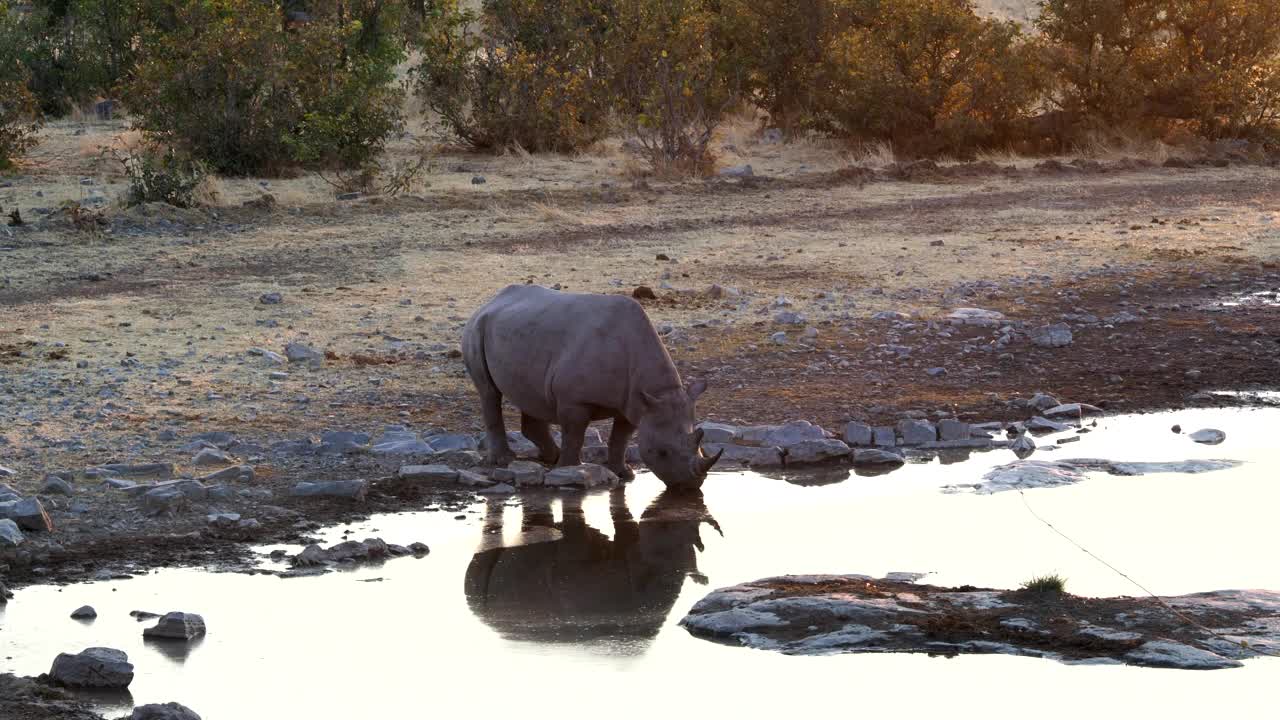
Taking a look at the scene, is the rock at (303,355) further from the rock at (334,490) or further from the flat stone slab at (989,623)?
the flat stone slab at (989,623)

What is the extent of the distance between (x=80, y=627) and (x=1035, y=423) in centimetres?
660

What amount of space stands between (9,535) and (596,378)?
3.19m

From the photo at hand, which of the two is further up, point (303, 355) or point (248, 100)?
point (248, 100)

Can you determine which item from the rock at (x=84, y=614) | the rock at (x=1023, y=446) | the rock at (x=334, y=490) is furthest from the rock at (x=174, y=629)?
the rock at (x=1023, y=446)

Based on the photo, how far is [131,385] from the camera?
457 inches

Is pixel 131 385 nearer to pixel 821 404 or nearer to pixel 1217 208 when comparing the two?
pixel 821 404

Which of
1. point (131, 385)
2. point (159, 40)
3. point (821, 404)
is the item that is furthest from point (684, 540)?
point (159, 40)

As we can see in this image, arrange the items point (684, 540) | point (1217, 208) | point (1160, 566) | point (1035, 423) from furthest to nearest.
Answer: point (1217, 208), point (1035, 423), point (684, 540), point (1160, 566)

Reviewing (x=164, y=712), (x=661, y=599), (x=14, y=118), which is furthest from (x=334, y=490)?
(x=14, y=118)

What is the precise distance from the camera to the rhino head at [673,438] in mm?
9328

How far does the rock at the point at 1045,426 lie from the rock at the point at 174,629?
6.21 metres

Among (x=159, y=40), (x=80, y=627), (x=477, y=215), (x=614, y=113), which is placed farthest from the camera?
(x=614, y=113)

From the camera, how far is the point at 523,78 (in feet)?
85.6

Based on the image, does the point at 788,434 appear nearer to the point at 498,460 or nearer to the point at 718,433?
the point at 718,433
